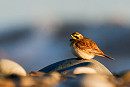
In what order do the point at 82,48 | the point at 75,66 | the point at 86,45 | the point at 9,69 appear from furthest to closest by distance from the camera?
the point at 86,45
the point at 82,48
the point at 75,66
the point at 9,69

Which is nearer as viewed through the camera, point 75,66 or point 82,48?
point 75,66

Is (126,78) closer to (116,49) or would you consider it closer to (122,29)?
(116,49)

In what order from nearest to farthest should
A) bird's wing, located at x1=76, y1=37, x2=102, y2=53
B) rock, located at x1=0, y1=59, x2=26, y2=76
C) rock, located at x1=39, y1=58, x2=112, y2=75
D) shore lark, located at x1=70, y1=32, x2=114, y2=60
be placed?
rock, located at x1=0, y1=59, x2=26, y2=76 → rock, located at x1=39, y1=58, x2=112, y2=75 → shore lark, located at x1=70, y1=32, x2=114, y2=60 → bird's wing, located at x1=76, y1=37, x2=102, y2=53

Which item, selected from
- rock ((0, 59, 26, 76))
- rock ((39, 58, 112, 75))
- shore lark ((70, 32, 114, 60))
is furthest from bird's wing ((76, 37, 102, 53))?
rock ((0, 59, 26, 76))

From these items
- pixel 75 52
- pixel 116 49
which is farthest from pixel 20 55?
pixel 75 52

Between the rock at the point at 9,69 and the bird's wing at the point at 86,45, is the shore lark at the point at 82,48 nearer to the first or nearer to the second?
the bird's wing at the point at 86,45

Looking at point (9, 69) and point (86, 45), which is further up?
point (86, 45)

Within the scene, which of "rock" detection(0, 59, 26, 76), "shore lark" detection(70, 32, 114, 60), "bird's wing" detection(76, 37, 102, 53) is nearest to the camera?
"rock" detection(0, 59, 26, 76)

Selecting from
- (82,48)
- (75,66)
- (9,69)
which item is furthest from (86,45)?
(9,69)

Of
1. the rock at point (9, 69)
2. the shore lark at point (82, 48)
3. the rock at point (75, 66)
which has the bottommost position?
the rock at point (9, 69)

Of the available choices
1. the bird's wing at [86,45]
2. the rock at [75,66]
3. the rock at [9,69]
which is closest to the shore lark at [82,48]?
the bird's wing at [86,45]

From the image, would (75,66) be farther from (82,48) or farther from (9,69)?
(9,69)

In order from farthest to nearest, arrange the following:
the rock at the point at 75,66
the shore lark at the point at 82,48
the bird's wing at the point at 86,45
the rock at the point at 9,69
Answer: the bird's wing at the point at 86,45 < the shore lark at the point at 82,48 < the rock at the point at 75,66 < the rock at the point at 9,69

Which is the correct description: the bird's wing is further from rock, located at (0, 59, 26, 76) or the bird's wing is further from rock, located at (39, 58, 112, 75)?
rock, located at (0, 59, 26, 76)
